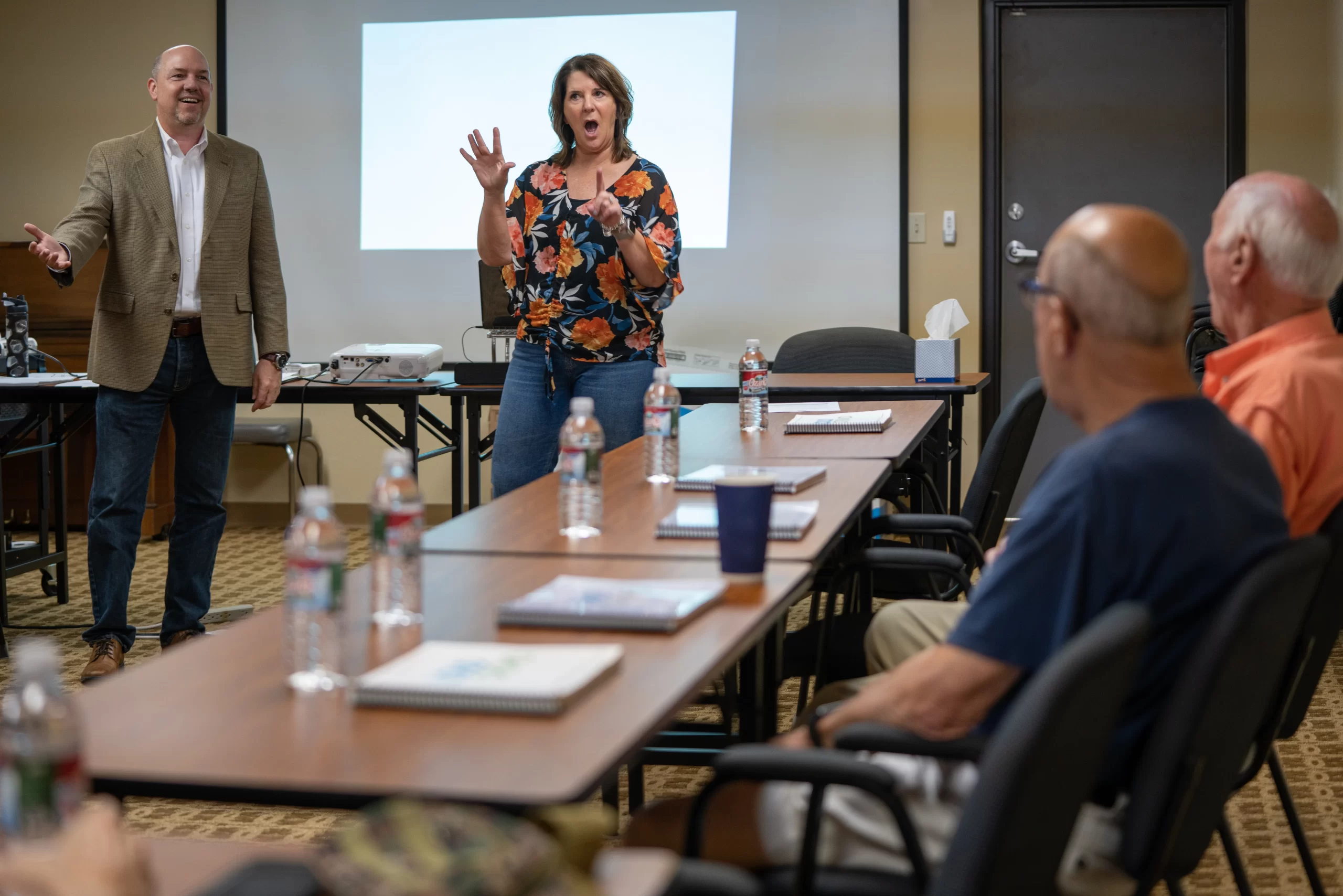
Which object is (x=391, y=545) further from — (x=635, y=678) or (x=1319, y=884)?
(x=1319, y=884)

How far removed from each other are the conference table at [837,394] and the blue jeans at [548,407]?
0.56 metres

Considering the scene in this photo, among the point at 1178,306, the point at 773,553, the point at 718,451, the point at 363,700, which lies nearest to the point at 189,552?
the point at 718,451

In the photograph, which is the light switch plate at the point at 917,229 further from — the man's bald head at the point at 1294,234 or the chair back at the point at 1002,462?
the man's bald head at the point at 1294,234

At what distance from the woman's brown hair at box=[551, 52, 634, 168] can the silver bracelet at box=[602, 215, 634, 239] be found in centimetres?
28

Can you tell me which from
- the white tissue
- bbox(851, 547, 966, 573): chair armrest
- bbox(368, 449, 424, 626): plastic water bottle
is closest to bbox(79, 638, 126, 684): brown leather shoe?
bbox(851, 547, 966, 573): chair armrest

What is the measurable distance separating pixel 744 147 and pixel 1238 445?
467 cm

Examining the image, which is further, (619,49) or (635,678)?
(619,49)

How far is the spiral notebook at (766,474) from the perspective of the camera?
2.20 metres

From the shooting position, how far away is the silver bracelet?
3.00m

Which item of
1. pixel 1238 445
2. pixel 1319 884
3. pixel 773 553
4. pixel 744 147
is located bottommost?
pixel 1319 884

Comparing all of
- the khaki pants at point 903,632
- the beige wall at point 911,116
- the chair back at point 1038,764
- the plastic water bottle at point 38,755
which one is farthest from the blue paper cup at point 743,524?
the beige wall at point 911,116

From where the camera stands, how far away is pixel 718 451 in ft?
9.00

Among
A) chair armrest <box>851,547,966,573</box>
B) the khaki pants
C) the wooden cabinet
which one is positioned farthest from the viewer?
the wooden cabinet

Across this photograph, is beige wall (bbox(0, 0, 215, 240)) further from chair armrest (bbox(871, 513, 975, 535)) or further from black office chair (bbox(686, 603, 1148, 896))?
black office chair (bbox(686, 603, 1148, 896))
